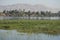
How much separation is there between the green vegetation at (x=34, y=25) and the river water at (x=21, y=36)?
5cm

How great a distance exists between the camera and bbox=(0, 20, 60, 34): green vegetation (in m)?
1.66

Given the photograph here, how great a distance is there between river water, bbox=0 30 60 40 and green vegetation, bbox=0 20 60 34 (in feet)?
0.17

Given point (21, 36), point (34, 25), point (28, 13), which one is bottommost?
point (21, 36)

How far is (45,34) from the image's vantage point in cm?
165

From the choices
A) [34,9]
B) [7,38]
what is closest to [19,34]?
[7,38]

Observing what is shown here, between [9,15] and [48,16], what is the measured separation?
536mm

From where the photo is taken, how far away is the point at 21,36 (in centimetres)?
168

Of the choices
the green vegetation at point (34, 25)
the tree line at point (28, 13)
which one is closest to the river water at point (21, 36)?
the green vegetation at point (34, 25)

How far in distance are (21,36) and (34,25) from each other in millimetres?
229

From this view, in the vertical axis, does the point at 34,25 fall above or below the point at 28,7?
below

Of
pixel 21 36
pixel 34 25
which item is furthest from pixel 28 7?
pixel 21 36

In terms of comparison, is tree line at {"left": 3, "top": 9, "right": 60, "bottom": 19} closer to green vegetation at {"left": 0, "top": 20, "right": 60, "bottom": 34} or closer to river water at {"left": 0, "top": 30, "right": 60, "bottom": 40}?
green vegetation at {"left": 0, "top": 20, "right": 60, "bottom": 34}

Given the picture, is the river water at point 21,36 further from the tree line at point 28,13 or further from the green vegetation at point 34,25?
the tree line at point 28,13

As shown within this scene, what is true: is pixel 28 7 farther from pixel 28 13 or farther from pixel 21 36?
pixel 21 36
